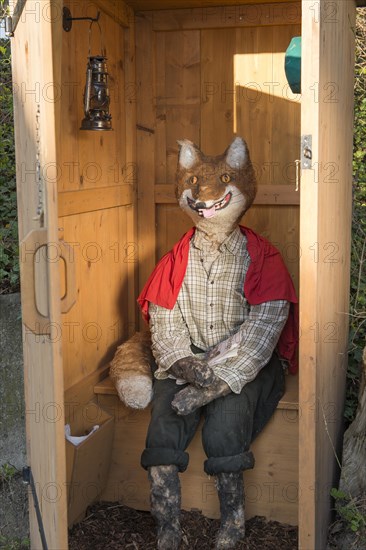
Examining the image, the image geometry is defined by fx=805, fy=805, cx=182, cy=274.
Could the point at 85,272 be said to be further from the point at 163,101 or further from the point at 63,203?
the point at 163,101

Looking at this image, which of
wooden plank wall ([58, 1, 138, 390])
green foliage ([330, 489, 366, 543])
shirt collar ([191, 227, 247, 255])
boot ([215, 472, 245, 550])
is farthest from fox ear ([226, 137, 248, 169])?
green foliage ([330, 489, 366, 543])

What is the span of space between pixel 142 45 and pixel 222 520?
104 inches

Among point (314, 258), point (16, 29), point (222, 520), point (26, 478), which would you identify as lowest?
point (222, 520)

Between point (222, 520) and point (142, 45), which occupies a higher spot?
point (142, 45)

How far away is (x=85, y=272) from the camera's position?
4.05 metres

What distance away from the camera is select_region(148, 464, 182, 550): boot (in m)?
3.40

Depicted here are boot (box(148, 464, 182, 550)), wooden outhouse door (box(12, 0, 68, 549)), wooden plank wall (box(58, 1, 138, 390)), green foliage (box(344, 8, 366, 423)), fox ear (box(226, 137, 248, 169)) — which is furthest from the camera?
green foliage (box(344, 8, 366, 423))

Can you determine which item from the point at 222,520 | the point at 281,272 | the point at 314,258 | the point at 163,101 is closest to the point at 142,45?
the point at 163,101

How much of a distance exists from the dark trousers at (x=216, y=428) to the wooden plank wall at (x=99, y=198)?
618 mm

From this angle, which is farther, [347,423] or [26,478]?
[347,423]

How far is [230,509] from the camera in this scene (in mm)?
3441

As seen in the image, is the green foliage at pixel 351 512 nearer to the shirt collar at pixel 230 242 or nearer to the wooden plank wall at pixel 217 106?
the shirt collar at pixel 230 242

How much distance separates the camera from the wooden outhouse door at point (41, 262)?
8.59 ft

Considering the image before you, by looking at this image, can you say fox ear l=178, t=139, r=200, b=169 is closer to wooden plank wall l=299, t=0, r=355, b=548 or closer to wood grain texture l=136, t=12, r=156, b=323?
wood grain texture l=136, t=12, r=156, b=323
